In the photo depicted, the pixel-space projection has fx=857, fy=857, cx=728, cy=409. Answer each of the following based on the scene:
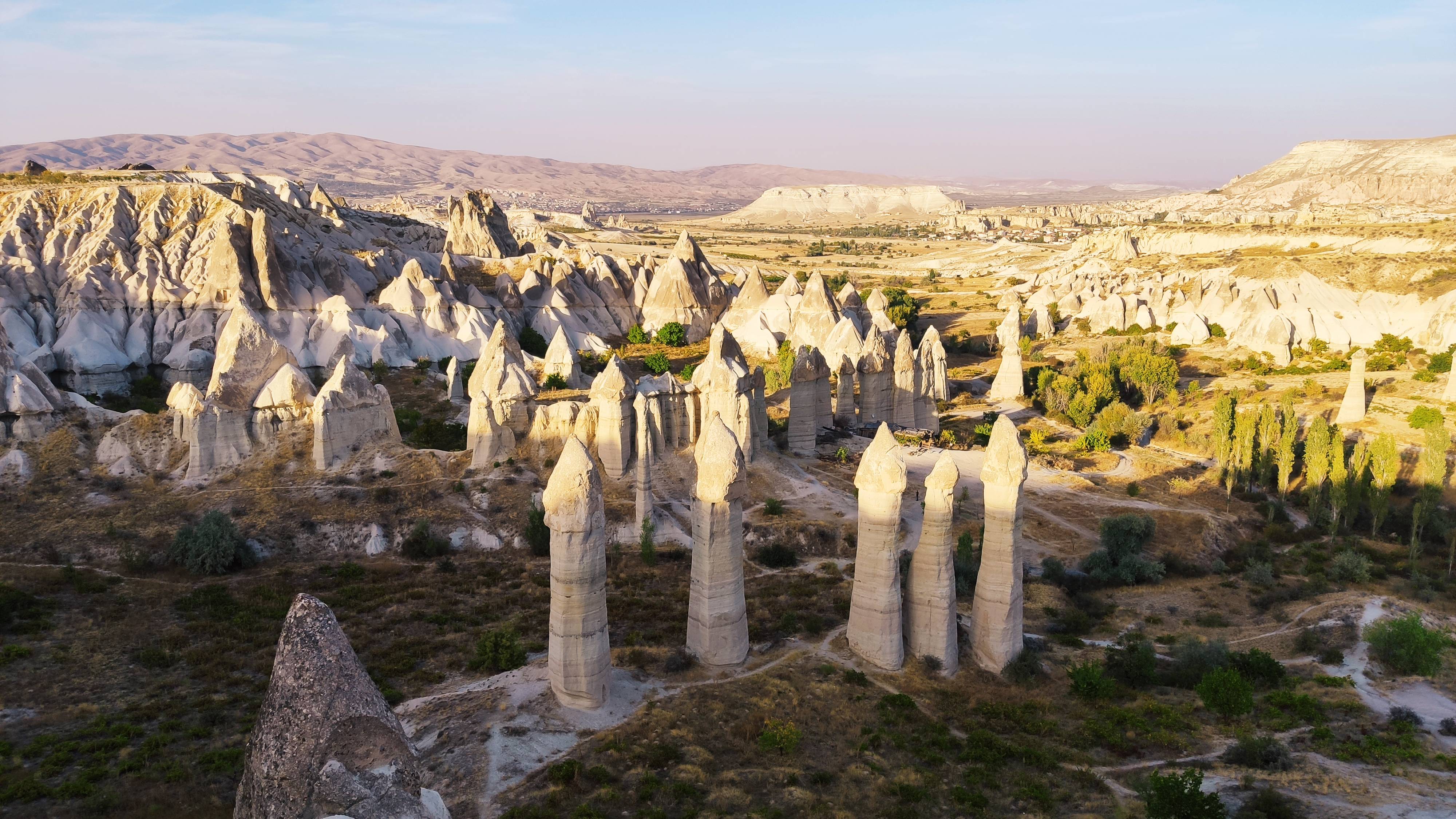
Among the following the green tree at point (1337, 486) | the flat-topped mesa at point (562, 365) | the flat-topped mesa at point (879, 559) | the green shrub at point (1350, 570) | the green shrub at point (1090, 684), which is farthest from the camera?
the flat-topped mesa at point (562, 365)

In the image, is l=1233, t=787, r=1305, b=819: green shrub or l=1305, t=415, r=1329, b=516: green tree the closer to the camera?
l=1233, t=787, r=1305, b=819: green shrub

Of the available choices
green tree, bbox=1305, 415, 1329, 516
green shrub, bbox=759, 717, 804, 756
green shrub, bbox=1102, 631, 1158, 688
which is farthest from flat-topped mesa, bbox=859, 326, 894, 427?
green shrub, bbox=759, 717, 804, 756

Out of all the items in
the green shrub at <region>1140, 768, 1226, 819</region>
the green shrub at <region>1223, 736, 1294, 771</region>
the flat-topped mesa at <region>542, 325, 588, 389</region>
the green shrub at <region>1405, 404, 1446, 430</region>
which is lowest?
the green shrub at <region>1223, 736, 1294, 771</region>

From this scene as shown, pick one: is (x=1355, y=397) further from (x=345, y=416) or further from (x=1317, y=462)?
(x=345, y=416)

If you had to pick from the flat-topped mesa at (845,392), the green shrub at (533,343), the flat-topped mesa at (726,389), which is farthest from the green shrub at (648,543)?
the green shrub at (533,343)

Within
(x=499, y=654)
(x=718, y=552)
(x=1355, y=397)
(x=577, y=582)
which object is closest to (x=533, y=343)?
(x=499, y=654)

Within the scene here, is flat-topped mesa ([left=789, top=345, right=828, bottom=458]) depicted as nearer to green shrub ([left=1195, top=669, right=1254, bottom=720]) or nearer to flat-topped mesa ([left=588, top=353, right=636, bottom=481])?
flat-topped mesa ([left=588, top=353, right=636, bottom=481])

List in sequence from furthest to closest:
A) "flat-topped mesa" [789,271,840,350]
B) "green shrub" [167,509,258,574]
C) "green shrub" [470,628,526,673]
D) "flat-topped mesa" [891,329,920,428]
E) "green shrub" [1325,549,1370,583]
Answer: "flat-topped mesa" [789,271,840,350], "flat-topped mesa" [891,329,920,428], "green shrub" [1325,549,1370,583], "green shrub" [167,509,258,574], "green shrub" [470,628,526,673]

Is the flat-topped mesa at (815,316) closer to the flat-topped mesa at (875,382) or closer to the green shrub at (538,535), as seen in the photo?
the flat-topped mesa at (875,382)
